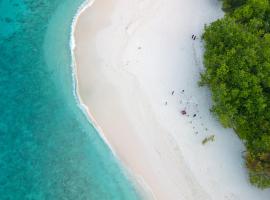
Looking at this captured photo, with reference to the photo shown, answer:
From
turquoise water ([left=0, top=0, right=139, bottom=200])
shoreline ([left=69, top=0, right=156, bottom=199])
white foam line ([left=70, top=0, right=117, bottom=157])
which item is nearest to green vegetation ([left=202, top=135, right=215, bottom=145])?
shoreline ([left=69, top=0, right=156, bottom=199])

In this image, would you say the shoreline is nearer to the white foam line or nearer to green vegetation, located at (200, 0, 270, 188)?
the white foam line

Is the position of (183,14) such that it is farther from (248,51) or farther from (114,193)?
(114,193)

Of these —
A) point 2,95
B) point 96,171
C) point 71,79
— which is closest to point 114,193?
point 96,171

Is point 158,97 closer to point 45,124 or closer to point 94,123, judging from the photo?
point 94,123

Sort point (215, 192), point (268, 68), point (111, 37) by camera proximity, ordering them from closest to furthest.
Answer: point (215, 192) → point (268, 68) → point (111, 37)

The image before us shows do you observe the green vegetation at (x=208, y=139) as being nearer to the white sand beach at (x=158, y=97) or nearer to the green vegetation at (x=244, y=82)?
the white sand beach at (x=158, y=97)

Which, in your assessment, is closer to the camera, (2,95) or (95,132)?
(95,132)

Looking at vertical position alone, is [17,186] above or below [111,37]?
below

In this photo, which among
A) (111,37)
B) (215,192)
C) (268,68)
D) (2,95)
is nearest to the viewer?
(215,192)

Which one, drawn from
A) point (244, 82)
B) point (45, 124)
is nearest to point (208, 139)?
point (244, 82)
